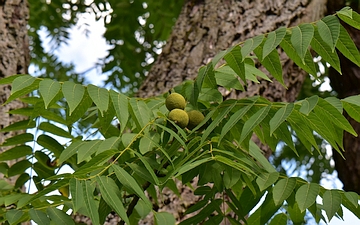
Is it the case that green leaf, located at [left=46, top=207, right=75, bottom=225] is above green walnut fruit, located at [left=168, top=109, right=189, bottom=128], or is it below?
below

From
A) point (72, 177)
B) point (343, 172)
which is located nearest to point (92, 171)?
point (72, 177)

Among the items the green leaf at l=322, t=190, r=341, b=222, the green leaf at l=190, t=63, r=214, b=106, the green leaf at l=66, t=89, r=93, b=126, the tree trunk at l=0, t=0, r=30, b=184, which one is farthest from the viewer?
the tree trunk at l=0, t=0, r=30, b=184

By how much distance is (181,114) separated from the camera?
1415 millimetres

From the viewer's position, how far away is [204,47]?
2.64 m

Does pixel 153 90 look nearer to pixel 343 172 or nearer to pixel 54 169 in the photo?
pixel 54 169

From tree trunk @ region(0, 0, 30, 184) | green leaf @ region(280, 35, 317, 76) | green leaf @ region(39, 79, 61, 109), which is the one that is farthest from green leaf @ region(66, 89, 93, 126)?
tree trunk @ region(0, 0, 30, 184)

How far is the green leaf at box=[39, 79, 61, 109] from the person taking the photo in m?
1.44

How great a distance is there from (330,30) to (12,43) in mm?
1548

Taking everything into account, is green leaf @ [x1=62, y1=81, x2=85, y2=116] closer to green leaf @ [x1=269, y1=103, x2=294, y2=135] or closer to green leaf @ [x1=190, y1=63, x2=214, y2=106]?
green leaf @ [x1=190, y1=63, x2=214, y2=106]

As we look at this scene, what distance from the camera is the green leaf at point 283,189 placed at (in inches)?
54.6

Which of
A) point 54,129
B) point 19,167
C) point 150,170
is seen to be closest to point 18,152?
point 19,167

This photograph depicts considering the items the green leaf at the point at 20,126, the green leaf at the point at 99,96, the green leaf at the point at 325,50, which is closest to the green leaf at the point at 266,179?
the green leaf at the point at 325,50

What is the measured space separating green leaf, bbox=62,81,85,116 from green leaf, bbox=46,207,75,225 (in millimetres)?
267

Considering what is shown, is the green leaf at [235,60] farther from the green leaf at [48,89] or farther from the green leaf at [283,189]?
the green leaf at [48,89]
